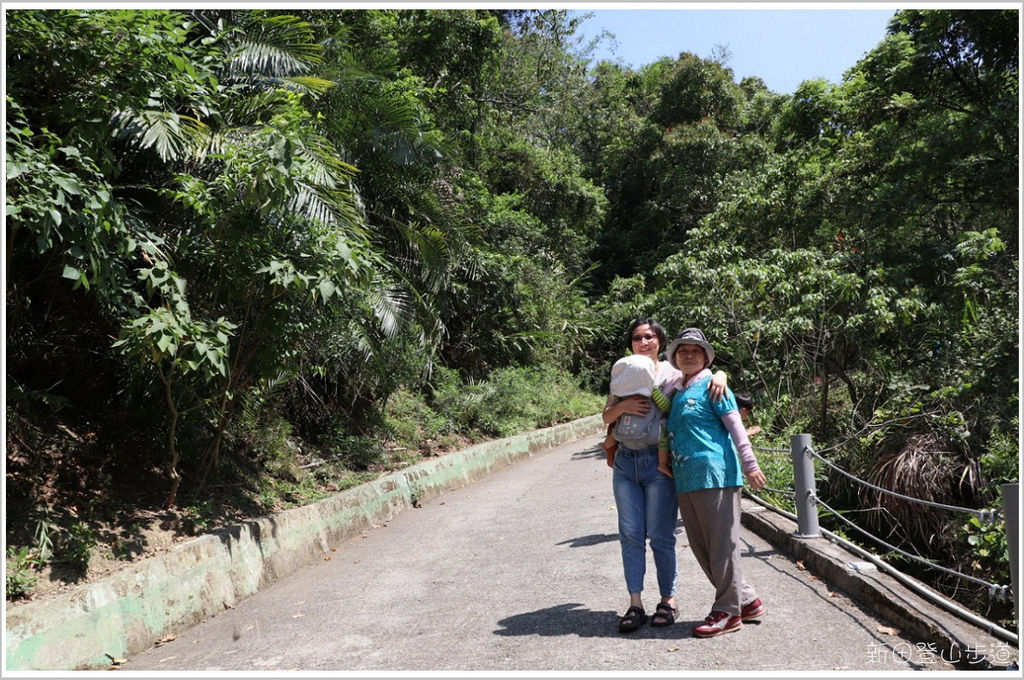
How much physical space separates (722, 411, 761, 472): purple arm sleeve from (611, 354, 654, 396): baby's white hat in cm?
49

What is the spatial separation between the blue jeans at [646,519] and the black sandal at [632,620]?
0.11m

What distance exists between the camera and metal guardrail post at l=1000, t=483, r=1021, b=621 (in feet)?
12.1

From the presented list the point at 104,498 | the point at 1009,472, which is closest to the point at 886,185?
the point at 1009,472

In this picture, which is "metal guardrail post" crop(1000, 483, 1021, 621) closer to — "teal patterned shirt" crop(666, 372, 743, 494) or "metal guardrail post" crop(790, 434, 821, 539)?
"teal patterned shirt" crop(666, 372, 743, 494)

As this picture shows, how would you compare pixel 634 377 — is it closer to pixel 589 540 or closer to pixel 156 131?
pixel 589 540

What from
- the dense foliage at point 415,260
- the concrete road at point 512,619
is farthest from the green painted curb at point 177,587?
the dense foliage at point 415,260

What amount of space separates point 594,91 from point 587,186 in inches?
202

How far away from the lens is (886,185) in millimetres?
14625

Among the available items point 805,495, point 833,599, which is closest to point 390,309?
point 805,495

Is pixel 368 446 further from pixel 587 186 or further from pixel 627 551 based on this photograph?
pixel 587 186

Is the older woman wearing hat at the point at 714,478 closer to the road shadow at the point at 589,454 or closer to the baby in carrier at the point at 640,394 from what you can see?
the baby in carrier at the point at 640,394

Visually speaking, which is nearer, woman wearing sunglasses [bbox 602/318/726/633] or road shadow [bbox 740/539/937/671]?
road shadow [bbox 740/539/937/671]

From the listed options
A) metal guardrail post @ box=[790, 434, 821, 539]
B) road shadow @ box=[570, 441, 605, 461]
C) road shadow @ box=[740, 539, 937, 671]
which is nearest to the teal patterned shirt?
road shadow @ box=[740, 539, 937, 671]

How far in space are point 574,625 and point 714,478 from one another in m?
1.32
